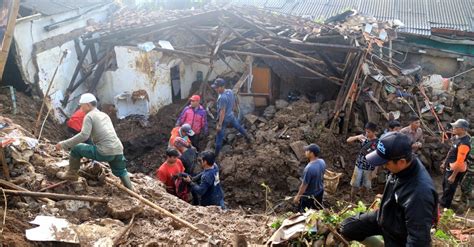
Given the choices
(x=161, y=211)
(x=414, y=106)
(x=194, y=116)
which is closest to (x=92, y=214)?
(x=161, y=211)

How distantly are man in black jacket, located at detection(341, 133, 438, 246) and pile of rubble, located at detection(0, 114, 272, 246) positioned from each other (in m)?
1.60

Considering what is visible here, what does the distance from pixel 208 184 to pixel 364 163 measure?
3243mm

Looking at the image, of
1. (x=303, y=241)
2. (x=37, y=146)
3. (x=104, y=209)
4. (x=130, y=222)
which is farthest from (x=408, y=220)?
(x=37, y=146)

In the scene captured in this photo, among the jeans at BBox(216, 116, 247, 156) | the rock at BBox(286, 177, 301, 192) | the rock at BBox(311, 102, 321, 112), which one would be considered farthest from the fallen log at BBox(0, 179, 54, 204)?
the rock at BBox(311, 102, 321, 112)

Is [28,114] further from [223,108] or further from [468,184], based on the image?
[468,184]

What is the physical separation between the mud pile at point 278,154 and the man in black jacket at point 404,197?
4.70m

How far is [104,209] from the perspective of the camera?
17.2 feet

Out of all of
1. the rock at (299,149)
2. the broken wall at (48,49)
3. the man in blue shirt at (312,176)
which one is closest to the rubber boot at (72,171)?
the man in blue shirt at (312,176)

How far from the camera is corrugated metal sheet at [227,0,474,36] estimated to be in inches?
616

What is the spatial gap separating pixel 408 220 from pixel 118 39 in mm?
9900

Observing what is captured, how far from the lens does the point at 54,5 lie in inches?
403

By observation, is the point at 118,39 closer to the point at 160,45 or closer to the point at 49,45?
the point at 160,45

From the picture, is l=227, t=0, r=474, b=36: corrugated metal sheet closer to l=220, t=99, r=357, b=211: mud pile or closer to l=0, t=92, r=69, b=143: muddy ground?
l=220, t=99, r=357, b=211: mud pile

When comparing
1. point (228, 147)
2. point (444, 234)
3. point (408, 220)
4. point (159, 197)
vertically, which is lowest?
point (228, 147)
